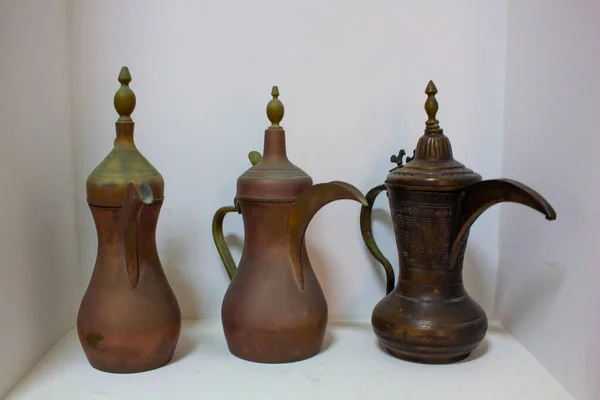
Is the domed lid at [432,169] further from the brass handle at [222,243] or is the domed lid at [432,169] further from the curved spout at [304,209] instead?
the brass handle at [222,243]

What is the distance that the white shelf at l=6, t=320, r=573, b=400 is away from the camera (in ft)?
1.94

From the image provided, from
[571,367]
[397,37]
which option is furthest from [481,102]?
[571,367]

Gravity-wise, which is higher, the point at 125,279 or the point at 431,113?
the point at 431,113

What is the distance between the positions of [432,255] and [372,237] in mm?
117

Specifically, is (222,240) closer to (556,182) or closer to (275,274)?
(275,274)

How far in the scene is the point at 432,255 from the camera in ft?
2.19

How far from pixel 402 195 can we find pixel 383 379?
0.64 ft

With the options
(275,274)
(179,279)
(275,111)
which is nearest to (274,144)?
(275,111)

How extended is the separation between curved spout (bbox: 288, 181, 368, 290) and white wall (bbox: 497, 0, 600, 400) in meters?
0.22

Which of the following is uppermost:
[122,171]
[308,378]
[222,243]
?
[122,171]

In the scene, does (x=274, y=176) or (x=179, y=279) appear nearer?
(x=274, y=176)

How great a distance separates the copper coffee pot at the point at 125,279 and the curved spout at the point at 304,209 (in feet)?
0.46

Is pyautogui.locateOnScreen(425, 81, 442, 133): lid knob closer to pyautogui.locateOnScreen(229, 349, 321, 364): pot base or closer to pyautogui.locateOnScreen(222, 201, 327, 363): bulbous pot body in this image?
pyautogui.locateOnScreen(222, 201, 327, 363): bulbous pot body

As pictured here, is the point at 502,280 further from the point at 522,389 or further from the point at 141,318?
the point at 141,318
